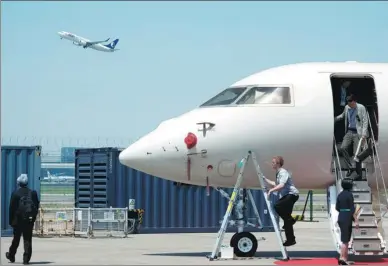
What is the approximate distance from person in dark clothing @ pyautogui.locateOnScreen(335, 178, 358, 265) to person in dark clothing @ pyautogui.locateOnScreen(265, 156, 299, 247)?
121 centimetres

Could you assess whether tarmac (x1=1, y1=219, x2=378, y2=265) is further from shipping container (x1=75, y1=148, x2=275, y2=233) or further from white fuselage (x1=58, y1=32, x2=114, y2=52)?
white fuselage (x1=58, y1=32, x2=114, y2=52)

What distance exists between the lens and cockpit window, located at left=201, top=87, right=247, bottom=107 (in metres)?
20.1

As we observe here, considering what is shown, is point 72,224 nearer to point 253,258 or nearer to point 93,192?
point 93,192

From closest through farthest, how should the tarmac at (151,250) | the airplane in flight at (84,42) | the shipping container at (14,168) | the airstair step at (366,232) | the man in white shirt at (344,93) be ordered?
the airstair step at (366,232) → the tarmac at (151,250) → the man in white shirt at (344,93) → the shipping container at (14,168) → the airplane in flight at (84,42)

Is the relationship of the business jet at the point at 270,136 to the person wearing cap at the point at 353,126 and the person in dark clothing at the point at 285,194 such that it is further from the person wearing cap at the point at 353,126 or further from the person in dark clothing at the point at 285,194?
the person in dark clothing at the point at 285,194

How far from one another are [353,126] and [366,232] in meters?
2.41

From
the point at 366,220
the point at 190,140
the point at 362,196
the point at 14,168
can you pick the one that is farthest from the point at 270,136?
the point at 14,168

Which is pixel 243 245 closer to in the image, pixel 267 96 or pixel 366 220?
pixel 366 220

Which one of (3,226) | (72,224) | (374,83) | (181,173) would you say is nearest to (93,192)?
(72,224)

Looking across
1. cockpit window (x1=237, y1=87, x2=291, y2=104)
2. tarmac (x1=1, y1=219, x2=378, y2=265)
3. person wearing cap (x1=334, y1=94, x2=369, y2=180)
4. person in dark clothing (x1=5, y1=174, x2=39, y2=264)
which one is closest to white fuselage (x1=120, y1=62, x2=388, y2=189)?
cockpit window (x1=237, y1=87, x2=291, y2=104)

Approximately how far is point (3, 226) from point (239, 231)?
1328cm

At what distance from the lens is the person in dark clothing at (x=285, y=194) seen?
756 inches

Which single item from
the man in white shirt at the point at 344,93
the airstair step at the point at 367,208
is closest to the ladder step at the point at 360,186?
the airstair step at the point at 367,208

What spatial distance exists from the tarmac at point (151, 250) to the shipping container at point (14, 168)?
4.81 feet
